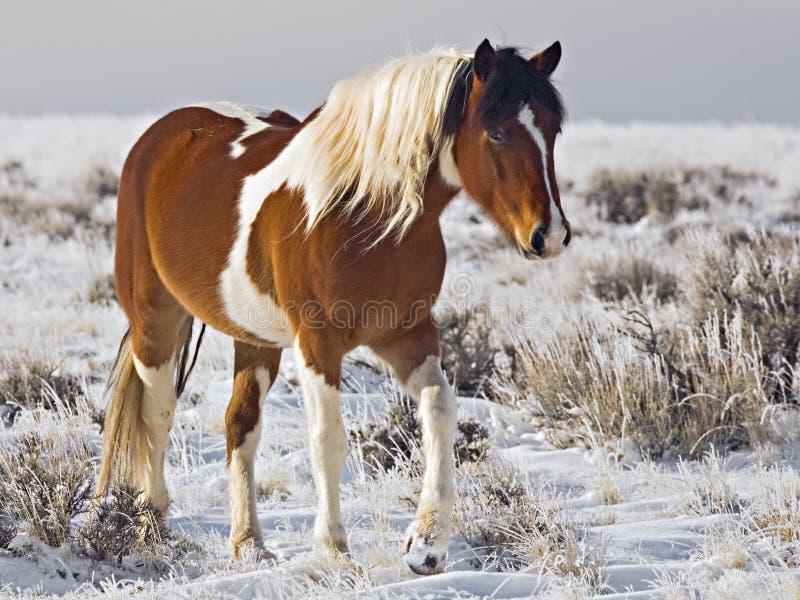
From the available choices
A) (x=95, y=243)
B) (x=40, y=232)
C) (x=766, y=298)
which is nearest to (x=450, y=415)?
(x=766, y=298)

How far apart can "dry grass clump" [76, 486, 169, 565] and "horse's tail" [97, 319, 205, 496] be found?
362 mm

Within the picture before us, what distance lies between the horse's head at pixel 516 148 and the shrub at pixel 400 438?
2.16 meters

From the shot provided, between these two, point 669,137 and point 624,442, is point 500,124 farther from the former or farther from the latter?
point 669,137

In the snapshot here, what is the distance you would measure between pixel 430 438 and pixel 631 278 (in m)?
6.94

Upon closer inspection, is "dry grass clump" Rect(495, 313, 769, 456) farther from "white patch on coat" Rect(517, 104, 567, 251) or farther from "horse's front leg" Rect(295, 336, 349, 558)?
"white patch on coat" Rect(517, 104, 567, 251)

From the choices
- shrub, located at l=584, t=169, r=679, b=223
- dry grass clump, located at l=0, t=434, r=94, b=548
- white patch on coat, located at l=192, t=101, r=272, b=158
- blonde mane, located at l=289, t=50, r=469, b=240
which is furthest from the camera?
shrub, located at l=584, t=169, r=679, b=223

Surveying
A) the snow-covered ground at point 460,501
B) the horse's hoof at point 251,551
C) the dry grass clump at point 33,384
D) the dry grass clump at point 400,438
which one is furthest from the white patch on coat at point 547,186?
the dry grass clump at point 33,384

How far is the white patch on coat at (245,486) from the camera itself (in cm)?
446

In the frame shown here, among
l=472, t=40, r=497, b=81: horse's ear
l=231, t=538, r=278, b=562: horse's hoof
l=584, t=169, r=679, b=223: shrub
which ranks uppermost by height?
l=584, t=169, r=679, b=223: shrub

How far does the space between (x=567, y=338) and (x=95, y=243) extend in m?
9.62

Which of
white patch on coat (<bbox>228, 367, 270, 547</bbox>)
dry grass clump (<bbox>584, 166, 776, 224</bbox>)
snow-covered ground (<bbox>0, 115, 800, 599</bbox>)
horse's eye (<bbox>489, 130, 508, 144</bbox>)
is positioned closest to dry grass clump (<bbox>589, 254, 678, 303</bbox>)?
snow-covered ground (<bbox>0, 115, 800, 599</bbox>)

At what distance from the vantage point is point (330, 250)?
381 centimetres

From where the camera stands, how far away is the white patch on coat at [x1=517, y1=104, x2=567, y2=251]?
3.44 metres

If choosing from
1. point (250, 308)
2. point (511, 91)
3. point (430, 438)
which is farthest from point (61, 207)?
point (511, 91)
